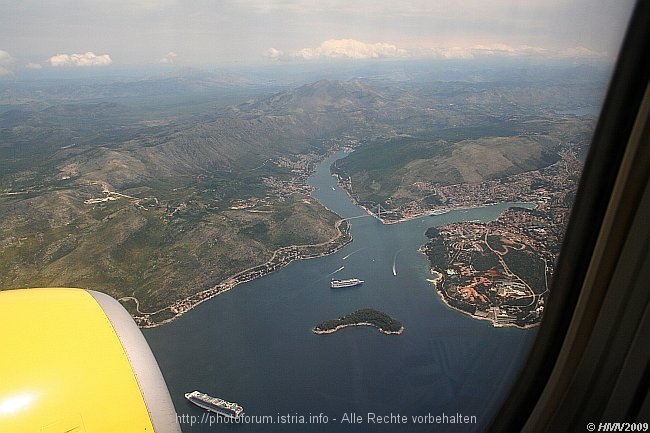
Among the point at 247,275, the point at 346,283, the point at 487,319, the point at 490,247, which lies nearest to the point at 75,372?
the point at 487,319

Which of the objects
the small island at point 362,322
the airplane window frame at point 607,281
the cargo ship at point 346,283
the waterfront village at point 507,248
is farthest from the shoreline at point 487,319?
the cargo ship at point 346,283

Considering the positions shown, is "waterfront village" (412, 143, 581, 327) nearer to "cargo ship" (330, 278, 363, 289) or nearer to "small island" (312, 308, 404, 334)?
"small island" (312, 308, 404, 334)

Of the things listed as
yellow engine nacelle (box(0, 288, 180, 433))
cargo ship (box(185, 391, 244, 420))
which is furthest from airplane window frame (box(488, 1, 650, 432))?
cargo ship (box(185, 391, 244, 420))

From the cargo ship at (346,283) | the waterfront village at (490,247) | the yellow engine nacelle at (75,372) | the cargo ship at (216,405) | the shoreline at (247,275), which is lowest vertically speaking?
the shoreline at (247,275)

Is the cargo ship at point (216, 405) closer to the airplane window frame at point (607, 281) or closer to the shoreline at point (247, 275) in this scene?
the shoreline at point (247, 275)

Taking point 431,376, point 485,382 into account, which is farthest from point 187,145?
point 485,382

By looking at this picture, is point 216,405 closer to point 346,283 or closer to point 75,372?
point 346,283
